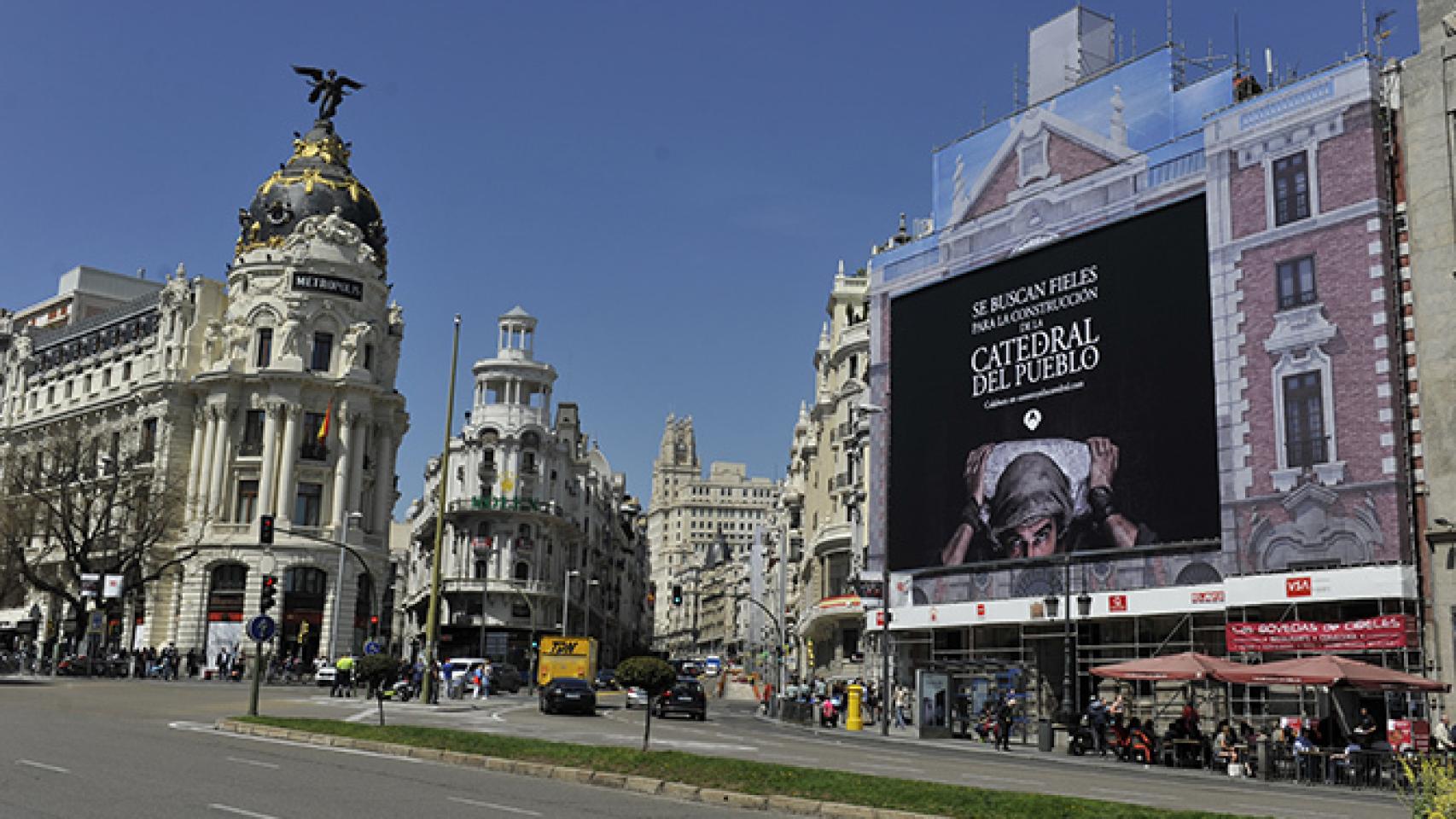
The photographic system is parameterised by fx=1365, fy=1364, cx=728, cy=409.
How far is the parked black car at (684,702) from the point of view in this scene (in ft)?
151

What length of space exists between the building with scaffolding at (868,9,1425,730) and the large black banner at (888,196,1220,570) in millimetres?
89

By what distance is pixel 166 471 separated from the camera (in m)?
75.2

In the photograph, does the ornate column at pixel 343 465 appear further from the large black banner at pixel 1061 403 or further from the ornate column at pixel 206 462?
the large black banner at pixel 1061 403

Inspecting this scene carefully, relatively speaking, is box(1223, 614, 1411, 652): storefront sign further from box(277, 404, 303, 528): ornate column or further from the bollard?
box(277, 404, 303, 528): ornate column

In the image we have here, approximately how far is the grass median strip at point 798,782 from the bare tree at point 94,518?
46879mm

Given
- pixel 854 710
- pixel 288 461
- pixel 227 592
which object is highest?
pixel 288 461

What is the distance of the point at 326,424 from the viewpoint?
231 ft

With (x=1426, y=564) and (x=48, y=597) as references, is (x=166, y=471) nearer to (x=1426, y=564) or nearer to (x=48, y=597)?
(x=48, y=597)

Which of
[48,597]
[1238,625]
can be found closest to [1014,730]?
[1238,625]

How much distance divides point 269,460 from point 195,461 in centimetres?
525

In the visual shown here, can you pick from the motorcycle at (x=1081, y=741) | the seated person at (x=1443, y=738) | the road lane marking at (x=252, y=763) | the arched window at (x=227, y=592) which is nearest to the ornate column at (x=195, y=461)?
the arched window at (x=227, y=592)

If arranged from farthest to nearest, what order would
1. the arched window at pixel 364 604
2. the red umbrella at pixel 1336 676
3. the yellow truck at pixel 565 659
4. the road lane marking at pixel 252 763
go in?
the arched window at pixel 364 604
the yellow truck at pixel 565 659
the red umbrella at pixel 1336 676
the road lane marking at pixel 252 763

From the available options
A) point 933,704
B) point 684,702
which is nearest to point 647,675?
point 933,704

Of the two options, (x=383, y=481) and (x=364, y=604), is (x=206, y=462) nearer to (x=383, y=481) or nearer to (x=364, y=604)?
(x=383, y=481)
